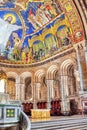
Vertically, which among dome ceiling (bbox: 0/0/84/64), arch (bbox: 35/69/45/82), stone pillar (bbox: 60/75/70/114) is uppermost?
dome ceiling (bbox: 0/0/84/64)

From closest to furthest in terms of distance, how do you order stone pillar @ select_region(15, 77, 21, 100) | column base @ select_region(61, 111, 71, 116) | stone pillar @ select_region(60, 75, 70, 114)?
column base @ select_region(61, 111, 71, 116) → stone pillar @ select_region(60, 75, 70, 114) → stone pillar @ select_region(15, 77, 21, 100)

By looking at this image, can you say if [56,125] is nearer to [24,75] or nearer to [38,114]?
[38,114]

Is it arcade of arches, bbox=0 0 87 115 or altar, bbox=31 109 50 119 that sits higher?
arcade of arches, bbox=0 0 87 115

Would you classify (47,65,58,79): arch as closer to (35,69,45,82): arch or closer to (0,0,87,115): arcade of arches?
(0,0,87,115): arcade of arches

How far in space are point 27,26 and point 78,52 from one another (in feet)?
26.5

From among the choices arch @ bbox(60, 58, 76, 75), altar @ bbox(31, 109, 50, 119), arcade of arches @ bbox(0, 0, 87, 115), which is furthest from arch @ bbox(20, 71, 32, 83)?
altar @ bbox(31, 109, 50, 119)

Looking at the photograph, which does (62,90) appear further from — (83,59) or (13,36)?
(13,36)

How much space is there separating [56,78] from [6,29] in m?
8.85

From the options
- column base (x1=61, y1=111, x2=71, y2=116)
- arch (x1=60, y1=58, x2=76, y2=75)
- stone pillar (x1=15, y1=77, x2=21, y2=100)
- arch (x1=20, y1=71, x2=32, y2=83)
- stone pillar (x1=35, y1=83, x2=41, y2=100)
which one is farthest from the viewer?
arch (x1=20, y1=71, x2=32, y2=83)

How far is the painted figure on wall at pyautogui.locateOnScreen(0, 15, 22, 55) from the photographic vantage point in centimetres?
2041

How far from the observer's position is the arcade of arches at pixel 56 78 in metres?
15.9

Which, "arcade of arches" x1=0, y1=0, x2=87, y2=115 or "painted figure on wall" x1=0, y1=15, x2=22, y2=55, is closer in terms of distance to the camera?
"arcade of arches" x1=0, y1=0, x2=87, y2=115

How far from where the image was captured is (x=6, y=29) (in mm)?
21156

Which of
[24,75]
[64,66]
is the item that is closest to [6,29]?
[24,75]
